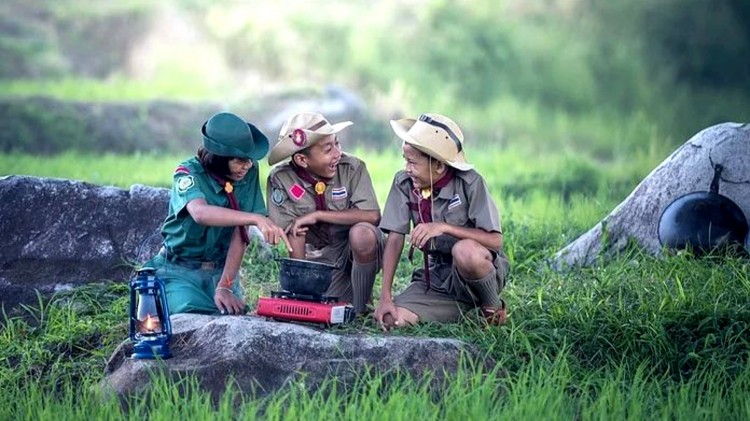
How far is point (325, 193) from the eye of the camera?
23.0 feet

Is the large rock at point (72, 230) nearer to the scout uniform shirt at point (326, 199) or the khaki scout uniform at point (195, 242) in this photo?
the khaki scout uniform at point (195, 242)

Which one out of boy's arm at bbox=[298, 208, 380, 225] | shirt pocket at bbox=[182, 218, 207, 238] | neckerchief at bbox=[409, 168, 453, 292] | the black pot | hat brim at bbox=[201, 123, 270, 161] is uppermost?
hat brim at bbox=[201, 123, 270, 161]

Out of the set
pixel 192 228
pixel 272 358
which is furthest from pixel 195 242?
pixel 272 358

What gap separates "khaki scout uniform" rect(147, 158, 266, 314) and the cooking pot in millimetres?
2409

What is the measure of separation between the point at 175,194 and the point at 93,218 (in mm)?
1487

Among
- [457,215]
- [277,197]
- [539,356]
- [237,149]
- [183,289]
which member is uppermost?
[237,149]

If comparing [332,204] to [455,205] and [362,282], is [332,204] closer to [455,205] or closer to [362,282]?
[362,282]

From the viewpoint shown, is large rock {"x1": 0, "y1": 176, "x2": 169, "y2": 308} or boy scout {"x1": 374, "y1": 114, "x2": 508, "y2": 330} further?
large rock {"x1": 0, "y1": 176, "x2": 169, "y2": 308}

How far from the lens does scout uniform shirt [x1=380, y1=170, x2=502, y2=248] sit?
6727 mm

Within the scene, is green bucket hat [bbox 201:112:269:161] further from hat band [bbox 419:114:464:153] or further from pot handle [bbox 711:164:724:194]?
pot handle [bbox 711:164:724:194]

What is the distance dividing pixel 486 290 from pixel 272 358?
3.78 feet

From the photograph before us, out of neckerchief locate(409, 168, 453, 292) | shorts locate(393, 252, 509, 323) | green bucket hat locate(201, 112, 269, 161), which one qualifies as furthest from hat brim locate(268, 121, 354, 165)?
shorts locate(393, 252, 509, 323)

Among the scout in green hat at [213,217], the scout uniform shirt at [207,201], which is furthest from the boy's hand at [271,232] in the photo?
the scout uniform shirt at [207,201]

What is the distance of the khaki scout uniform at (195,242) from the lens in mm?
6801
